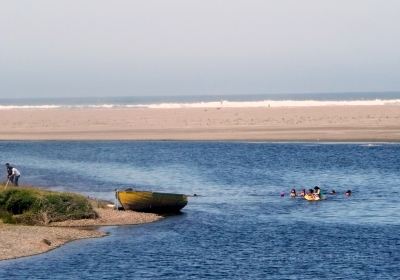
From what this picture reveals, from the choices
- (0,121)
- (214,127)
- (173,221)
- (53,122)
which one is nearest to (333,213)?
(173,221)

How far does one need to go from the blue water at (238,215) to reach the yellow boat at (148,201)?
1.20m

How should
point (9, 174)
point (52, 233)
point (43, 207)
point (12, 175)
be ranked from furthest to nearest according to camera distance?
point (12, 175)
point (9, 174)
point (43, 207)
point (52, 233)

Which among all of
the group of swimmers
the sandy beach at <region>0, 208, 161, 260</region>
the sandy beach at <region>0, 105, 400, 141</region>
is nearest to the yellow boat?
the sandy beach at <region>0, 208, 161, 260</region>

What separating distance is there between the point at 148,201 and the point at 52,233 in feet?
23.9

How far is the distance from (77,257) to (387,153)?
4217cm

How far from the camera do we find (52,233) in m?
36.8

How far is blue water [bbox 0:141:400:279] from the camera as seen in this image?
31.0 m

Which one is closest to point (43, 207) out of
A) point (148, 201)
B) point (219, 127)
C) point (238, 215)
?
point (148, 201)

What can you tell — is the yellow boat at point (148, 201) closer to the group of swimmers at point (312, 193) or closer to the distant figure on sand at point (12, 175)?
the group of swimmers at point (312, 193)

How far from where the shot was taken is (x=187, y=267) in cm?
3109

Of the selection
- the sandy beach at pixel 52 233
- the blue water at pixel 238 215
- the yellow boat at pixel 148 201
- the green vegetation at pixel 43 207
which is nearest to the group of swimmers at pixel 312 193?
the blue water at pixel 238 215

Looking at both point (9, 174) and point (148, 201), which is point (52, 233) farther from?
point (9, 174)

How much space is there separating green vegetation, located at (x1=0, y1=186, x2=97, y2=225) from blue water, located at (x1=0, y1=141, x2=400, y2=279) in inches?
91.9

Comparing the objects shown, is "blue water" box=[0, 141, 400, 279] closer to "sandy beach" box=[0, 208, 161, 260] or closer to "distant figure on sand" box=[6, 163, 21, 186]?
"sandy beach" box=[0, 208, 161, 260]
